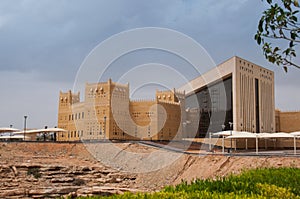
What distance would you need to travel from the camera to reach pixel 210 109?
5506cm

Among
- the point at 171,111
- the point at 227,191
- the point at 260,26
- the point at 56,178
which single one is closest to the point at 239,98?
the point at 171,111

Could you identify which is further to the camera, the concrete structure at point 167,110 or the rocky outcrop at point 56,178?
the concrete structure at point 167,110

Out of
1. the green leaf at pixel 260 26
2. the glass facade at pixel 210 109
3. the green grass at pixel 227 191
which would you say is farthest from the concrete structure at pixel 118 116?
the green leaf at pixel 260 26

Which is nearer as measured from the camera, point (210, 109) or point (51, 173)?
point (51, 173)

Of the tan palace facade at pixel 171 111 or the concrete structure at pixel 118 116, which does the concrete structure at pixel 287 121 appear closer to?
the tan palace facade at pixel 171 111

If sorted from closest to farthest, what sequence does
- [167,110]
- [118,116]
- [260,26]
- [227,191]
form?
[260,26] < [227,191] < [118,116] < [167,110]

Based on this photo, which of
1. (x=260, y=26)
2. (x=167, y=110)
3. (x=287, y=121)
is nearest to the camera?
(x=260, y=26)

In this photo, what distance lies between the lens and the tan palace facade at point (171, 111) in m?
46.8

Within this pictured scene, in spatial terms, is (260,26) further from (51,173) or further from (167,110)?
(167,110)

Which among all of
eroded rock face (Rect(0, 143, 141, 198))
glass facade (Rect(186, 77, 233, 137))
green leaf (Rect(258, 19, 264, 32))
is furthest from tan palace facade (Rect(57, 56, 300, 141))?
green leaf (Rect(258, 19, 264, 32))

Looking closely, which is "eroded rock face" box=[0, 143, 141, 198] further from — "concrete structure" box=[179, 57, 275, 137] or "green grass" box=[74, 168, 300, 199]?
"concrete structure" box=[179, 57, 275, 137]

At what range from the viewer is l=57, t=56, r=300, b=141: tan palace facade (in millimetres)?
46750

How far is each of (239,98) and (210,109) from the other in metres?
9.19

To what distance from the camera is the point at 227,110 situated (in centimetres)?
4888
